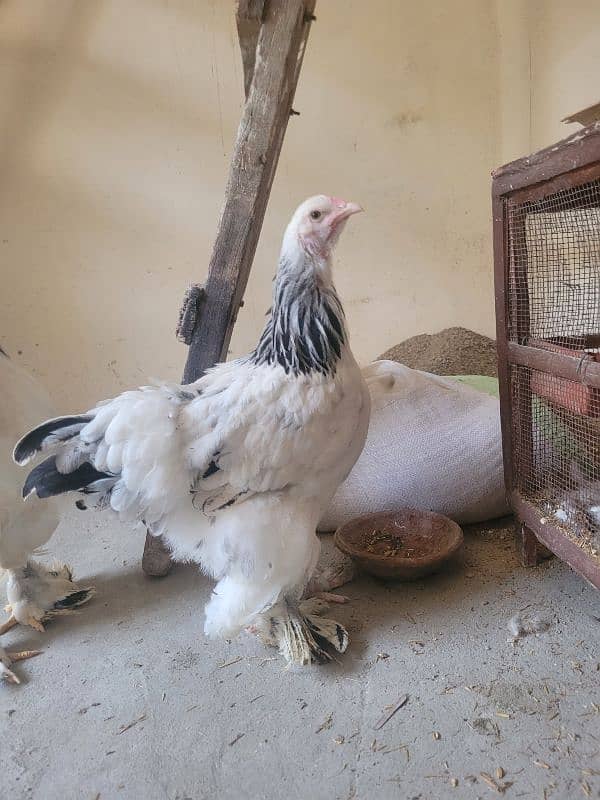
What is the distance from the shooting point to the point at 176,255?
10.2ft

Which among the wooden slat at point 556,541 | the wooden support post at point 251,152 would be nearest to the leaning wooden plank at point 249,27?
the wooden support post at point 251,152

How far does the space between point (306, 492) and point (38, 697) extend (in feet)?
3.07

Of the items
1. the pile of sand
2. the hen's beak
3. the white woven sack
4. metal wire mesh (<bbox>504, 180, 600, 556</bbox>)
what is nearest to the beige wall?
the pile of sand

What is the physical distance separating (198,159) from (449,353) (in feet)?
5.81

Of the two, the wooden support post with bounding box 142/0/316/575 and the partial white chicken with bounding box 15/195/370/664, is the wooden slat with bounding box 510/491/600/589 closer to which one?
the partial white chicken with bounding box 15/195/370/664

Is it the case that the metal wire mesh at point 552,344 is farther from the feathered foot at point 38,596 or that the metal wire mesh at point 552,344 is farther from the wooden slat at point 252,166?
the feathered foot at point 38,596

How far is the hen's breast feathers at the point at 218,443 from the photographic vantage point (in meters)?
1.46

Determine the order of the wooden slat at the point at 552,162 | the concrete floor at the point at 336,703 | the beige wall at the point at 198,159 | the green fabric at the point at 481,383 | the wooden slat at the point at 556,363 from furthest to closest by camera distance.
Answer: the beige wall at the point at 198,159
the green fabric at the point at 481,383
the wooden slat at the point at 556,363
the wooden slat at the point at 552,162
the concrete floor at the point at 336,703

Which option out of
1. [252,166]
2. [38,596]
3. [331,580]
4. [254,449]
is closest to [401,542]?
[331,580]

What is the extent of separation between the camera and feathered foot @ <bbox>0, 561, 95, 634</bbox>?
1.81 metres

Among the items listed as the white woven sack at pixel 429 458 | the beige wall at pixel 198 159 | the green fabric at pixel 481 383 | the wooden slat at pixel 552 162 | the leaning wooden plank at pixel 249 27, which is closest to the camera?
the wooden slat at pixel 552 162

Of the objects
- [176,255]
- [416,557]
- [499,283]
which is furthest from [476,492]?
[176,255]

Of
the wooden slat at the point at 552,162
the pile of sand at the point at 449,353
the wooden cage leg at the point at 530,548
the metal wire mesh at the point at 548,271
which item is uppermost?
the wooden slat at the point at 552,162

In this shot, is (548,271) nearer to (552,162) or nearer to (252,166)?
(552,162)
